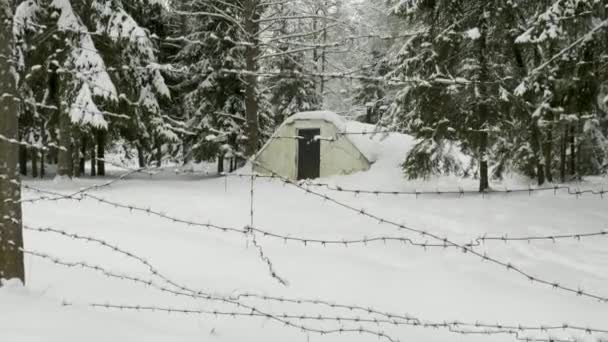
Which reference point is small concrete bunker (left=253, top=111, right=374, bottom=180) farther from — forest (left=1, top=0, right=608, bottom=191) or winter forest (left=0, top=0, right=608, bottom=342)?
forest (left=1, top=0, right=608, bottom=191)

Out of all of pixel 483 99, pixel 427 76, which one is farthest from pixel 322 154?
pixel 483 99

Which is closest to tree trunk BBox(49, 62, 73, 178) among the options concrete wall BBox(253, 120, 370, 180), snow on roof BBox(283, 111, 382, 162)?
concrete wall BBox(253, 120, 370, 180)

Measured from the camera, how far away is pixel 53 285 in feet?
12.6

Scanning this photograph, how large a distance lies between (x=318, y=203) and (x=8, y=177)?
8.68 m

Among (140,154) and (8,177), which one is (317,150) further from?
(8,177)

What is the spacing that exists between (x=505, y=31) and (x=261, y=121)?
44.6ft

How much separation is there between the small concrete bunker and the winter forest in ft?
0.25

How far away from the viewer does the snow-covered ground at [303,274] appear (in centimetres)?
332

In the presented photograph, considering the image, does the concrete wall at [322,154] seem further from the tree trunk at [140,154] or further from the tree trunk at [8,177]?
the tree trunk at [8,177]

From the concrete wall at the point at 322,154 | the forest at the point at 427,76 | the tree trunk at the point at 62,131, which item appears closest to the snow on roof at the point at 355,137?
the concrete wall at the point at 322,154

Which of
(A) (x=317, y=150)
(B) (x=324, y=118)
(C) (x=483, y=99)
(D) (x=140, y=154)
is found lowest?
(D) (x=140, y=154)

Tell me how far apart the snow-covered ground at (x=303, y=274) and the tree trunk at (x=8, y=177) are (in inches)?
8.0

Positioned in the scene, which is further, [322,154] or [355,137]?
[322,154]

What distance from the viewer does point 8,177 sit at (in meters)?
3.34
